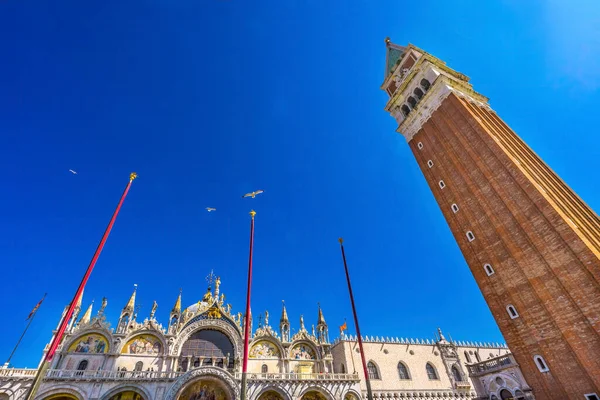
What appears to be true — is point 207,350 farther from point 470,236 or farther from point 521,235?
point 521,235

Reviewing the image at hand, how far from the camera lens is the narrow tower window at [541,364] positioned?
67.5 feet

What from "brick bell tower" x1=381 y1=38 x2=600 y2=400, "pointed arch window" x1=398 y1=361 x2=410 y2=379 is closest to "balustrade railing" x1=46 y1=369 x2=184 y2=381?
"pointed arch window" x1=398 y1=361 x2=410 y2=379

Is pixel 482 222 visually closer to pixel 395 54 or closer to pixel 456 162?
pixel 456 162

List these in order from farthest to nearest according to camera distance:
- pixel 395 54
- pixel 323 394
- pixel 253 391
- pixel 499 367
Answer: pixel 395 54, pixel 323 394, pixel 253 391, pixel 499 367

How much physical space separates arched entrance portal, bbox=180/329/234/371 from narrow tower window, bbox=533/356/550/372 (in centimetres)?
2606

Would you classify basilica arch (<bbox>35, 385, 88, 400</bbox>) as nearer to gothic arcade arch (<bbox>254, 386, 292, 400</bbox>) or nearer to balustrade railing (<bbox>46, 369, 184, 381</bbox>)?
balustrade railing (<bbox>46, 369, 184, 381</bbox>)

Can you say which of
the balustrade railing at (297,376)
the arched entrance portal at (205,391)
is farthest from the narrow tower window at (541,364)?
the arched entrance portal at (205,391)

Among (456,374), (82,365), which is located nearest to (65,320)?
(82,365)

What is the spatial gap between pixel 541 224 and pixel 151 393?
33.5 m

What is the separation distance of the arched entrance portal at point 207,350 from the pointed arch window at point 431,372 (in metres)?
25.2

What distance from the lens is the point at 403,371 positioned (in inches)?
1585

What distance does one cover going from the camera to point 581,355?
1880cm

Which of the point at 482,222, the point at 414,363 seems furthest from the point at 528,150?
the point at 414,363

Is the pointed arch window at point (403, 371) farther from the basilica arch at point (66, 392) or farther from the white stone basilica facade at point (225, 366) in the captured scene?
the basilica arch at point (66, 392)
